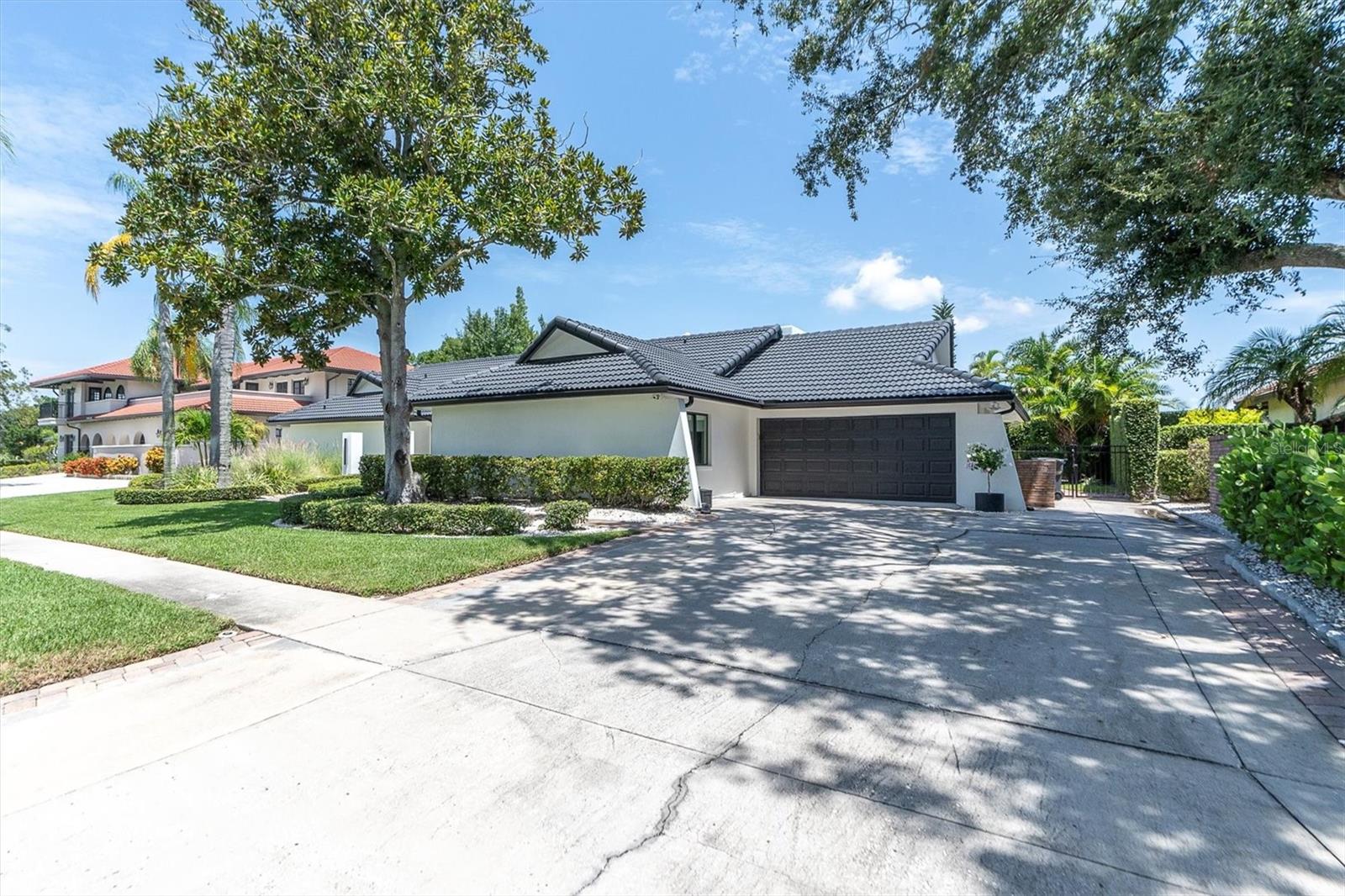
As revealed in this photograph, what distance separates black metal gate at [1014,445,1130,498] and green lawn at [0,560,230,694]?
2026cm

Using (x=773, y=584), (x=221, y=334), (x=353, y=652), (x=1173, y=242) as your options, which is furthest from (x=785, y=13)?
(x=221, y=334)

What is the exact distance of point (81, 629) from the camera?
16.6 ft

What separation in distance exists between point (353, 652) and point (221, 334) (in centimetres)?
1611

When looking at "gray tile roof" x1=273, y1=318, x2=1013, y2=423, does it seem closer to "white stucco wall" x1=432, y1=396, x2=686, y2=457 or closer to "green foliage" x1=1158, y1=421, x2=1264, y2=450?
"white stucco wall" x1=432, y1=396, x2=686, y2=457

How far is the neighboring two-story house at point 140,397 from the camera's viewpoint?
33594 mm

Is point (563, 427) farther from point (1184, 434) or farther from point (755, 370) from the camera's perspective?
point (1184, 434)

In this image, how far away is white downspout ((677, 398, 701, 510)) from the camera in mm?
13484

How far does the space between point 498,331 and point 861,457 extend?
31912 mm

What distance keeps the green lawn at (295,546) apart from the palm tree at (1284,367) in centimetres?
1534

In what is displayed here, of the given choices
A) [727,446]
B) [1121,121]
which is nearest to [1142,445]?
[1121,121]

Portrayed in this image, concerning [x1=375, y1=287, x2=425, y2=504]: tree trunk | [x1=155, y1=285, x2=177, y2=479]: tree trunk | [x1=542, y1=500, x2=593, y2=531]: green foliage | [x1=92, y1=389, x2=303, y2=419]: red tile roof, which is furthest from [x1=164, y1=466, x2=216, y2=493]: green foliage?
[x1=92, y1=389, x2=303, y2=419]: red tile roof

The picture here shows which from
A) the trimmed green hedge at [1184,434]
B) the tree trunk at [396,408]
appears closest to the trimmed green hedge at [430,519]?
the tree trunk at [396,408]

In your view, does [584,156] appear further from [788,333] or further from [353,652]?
[788,333]

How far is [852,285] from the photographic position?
1031 inches
